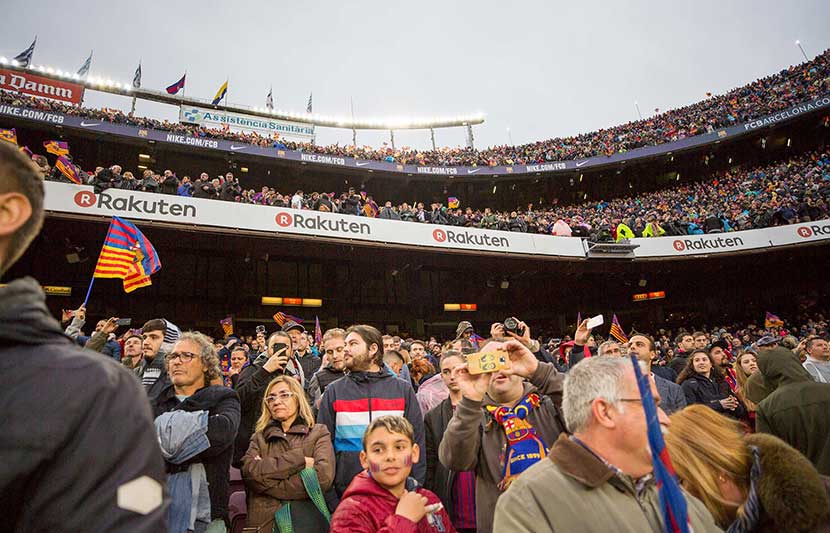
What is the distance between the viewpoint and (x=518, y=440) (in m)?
2.55

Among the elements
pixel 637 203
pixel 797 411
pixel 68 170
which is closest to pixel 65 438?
pixel 797 411

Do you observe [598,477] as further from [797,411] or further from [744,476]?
[797,411]

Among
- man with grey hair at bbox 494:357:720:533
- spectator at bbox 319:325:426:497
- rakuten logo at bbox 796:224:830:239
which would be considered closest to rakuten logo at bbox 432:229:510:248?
spectator at bbox 319:325:426:497

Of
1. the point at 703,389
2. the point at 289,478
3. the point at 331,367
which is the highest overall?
the point at 331,367

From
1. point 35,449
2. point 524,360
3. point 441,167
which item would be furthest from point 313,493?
point 441,167

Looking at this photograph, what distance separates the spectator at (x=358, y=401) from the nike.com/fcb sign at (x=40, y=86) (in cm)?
2592

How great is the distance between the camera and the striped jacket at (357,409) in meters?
3.28

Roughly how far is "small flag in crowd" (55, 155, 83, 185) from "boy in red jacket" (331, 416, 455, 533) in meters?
11.2

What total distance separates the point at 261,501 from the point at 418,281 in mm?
16836

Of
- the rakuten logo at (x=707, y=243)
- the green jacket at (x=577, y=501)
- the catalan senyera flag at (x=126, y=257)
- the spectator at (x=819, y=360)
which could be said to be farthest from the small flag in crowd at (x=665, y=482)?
the rakuten logo at (x=707, y=243)

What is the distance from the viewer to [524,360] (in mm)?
2590

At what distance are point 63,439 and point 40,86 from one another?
27978 millimetres

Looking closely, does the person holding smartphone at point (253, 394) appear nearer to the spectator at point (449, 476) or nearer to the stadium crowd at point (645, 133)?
the spectator at point (449, 476)

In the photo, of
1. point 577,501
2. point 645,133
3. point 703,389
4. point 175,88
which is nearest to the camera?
point 577,501
